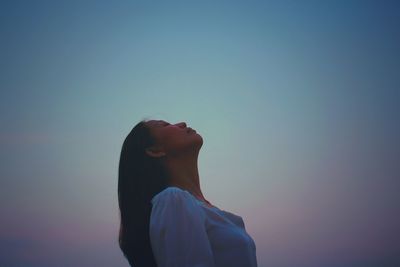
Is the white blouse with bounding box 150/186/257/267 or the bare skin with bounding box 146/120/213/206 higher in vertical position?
the bare skin with bounding box 146/120/213/206

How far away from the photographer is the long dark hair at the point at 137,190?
9.27ft

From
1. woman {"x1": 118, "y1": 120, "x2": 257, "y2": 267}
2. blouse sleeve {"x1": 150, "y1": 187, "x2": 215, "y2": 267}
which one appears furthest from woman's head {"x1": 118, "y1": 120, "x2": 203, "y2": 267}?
blouse sleeve {"x1": 150, "y1": 187, "x2": 215, "y2": 267}

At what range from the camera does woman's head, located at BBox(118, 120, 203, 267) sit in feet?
9.36

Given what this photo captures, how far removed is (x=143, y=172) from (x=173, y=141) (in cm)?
40

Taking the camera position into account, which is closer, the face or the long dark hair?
the long dark hair

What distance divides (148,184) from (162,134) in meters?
0.52

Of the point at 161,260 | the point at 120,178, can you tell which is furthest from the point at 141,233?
the point at 120,178

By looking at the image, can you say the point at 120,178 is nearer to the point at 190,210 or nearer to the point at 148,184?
the point at 148,184

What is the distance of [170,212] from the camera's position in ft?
8.54

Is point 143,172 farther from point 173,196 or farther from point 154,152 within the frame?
point 173,196

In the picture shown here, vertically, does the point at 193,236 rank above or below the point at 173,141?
below

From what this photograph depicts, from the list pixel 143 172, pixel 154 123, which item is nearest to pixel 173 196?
pixel 143 172

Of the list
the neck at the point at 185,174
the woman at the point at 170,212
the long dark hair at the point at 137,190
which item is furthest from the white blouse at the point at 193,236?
the neck at the point at 185,174

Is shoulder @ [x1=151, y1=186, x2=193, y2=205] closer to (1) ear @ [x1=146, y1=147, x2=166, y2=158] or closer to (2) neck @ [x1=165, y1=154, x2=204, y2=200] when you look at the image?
(2) neck @ [x1=165, y1=154, x2=204, y2=200]
